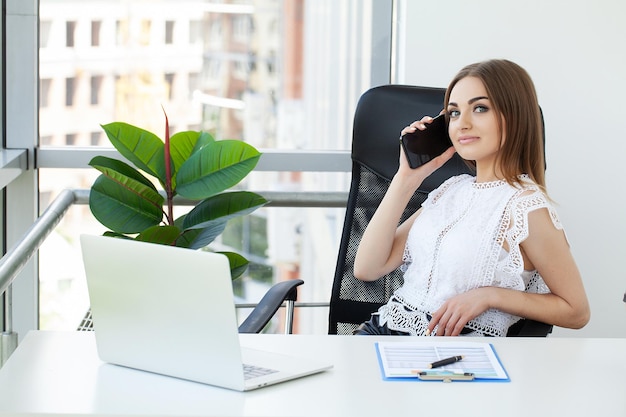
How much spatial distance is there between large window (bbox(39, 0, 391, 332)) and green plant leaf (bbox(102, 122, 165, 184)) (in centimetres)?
68

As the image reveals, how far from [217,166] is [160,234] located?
25 centimetres

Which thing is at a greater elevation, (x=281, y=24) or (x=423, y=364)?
(x=281, y=24)

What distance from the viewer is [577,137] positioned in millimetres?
2963

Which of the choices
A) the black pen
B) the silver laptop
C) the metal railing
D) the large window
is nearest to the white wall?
the large window

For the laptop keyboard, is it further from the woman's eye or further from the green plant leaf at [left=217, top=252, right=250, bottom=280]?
the green plant leaf at [left=217, top=252, right=250, bottom=280]

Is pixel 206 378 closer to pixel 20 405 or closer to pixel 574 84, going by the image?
pixel 20 405

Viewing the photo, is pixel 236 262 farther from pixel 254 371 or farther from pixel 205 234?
pixel 254 371

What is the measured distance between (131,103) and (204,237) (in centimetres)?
87

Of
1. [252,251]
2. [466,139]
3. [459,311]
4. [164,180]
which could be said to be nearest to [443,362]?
[459,311]

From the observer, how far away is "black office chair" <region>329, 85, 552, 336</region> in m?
2.23

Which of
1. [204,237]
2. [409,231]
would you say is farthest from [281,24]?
[409,231]

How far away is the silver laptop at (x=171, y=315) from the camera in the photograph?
1267mm

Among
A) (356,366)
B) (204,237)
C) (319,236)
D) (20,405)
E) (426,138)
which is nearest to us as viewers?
(20,405)

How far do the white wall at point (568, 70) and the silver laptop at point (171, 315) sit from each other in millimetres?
1753
